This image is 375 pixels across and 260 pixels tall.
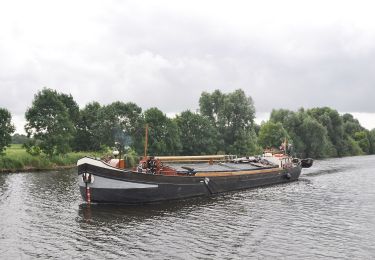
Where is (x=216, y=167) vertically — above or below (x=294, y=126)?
below

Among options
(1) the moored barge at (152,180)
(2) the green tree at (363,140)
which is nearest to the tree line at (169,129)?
(2) the green tree at (363,140)

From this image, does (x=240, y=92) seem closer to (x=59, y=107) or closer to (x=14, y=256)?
(x=59, y=107)

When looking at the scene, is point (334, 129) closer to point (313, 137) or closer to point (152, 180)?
point (313, 137)

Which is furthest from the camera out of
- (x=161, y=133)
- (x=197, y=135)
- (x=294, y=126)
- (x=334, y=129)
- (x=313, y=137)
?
(x=334, y=129)

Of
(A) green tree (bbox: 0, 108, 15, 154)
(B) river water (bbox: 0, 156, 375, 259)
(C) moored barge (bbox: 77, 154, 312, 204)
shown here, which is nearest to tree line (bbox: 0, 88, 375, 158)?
(A) green tree (bbox: 0, 108, 15, 154)

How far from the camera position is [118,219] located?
26.2 metres

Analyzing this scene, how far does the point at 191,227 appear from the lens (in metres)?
24.4

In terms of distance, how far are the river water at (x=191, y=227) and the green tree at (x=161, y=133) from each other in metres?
45.0

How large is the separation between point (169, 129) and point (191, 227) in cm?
6212

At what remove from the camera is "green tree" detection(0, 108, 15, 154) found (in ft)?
189

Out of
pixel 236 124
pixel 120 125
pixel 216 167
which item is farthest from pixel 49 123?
pixel 236 124

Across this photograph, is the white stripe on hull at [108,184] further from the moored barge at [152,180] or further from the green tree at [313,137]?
the green tree at [313,137]

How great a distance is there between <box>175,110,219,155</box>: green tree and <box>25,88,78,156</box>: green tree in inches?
1274

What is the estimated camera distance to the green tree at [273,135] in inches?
4107
